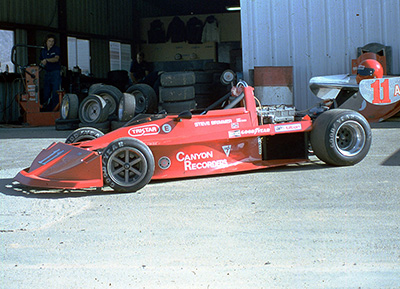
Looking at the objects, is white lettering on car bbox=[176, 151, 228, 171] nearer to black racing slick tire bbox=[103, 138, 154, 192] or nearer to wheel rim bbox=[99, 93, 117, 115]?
black racing slick tire bbox=[103, 138, 154, 192]

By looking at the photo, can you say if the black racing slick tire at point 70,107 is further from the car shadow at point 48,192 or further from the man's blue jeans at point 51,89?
the car shadow at point 48,192

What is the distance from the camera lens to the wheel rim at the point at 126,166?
18.2ft

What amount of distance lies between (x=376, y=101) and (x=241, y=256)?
5.13 meters

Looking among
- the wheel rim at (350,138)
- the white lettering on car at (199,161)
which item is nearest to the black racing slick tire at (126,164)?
the white lettering on car at (199,161)

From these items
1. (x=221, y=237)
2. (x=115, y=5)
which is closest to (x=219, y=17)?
(x=115, y=5)

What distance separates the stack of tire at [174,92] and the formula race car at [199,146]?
5.20 meters

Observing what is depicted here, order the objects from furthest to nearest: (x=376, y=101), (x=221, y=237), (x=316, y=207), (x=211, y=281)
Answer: (x=376, y=101), (x=316, y=207), (x=221, y=237), (x=211, y=281)

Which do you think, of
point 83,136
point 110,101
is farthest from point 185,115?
point 110,101

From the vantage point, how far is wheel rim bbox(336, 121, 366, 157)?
6617 mm

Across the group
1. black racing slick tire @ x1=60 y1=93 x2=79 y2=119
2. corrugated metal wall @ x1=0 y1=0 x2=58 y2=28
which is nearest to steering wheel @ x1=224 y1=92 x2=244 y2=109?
black racing slick tire @ x1=60 y1=93 x2=79 y2=119

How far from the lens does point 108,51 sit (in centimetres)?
2356

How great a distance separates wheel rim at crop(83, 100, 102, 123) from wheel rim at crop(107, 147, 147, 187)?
6.38 m

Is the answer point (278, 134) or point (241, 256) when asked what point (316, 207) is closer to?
point (241, 256)

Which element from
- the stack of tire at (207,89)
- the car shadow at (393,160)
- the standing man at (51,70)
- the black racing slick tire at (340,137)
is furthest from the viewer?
the stack of tire at (207,89)
